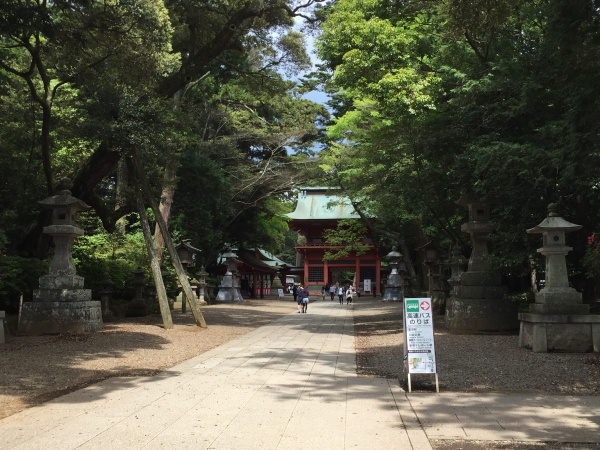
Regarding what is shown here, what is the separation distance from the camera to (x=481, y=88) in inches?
441

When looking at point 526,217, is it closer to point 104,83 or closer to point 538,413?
point 538,413

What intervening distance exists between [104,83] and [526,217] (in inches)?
398

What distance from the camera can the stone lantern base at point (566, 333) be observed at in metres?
8.90

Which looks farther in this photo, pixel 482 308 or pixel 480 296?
pixel 480 296

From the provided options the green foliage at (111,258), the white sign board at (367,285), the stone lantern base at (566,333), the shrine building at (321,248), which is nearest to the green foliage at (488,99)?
the stone lantern base at (566,333)

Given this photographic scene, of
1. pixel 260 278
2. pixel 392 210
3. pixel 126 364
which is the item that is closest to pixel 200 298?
pixel 392 210

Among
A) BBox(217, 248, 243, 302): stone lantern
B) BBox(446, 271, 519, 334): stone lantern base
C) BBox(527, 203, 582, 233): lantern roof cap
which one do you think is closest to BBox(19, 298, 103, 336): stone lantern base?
BBox(446, 271, 519, 334): stone lantern base

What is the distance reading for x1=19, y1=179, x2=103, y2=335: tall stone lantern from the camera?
429 inches

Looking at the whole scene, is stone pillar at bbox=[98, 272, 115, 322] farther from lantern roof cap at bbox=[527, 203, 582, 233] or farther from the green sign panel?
lantern roof cap at bbox=[527, 203, 582, 233]

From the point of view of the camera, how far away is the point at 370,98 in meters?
14.1

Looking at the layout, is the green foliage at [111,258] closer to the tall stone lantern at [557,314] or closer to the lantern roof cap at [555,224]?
the tall stone lantern at [557,314]

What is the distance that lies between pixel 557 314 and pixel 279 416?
20.5 ft

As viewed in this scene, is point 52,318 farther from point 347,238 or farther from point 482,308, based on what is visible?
point 347,238

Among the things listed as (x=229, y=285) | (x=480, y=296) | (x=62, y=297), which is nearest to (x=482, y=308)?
(x=480, y=296)
